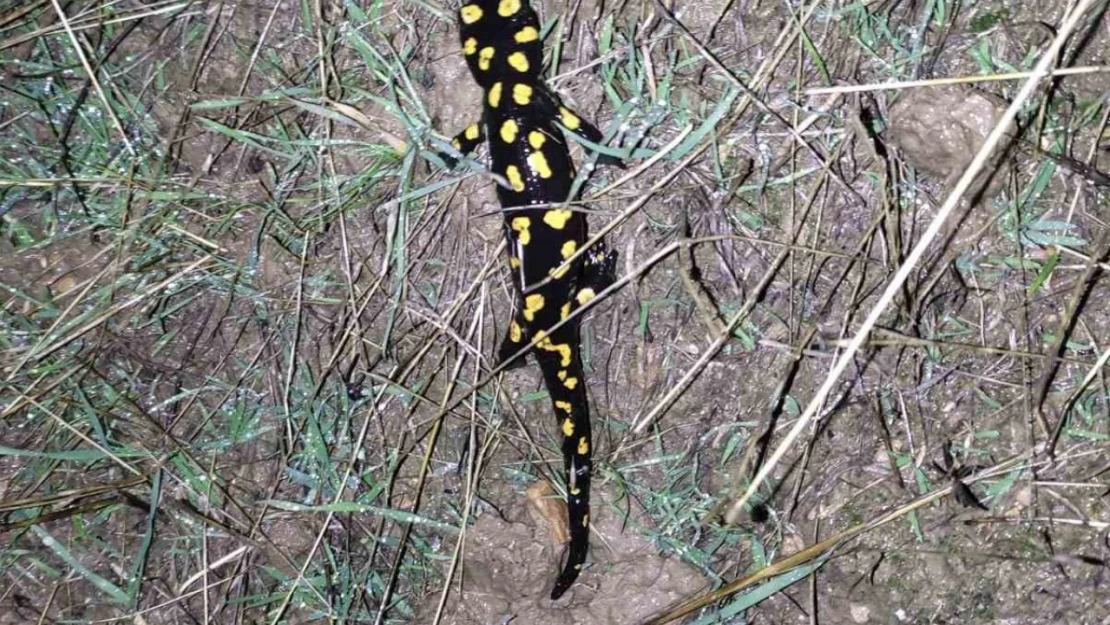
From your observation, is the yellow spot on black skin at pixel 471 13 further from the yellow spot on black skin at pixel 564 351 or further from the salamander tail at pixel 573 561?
the salamander tail at pixel 573 561

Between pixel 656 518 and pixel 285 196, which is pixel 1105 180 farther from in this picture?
pixel 285 196

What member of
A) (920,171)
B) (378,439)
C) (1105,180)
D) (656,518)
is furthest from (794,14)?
(378,439)

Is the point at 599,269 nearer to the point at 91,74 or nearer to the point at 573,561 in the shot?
the point at 573,561

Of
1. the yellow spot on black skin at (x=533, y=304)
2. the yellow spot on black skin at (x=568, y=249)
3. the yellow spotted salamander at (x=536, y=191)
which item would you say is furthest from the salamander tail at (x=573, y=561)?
the yellow spot on black skin at (x=568, y=249)

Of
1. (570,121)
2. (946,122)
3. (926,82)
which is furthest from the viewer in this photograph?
(570,121)

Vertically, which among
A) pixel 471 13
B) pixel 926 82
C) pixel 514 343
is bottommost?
pixel 514 343

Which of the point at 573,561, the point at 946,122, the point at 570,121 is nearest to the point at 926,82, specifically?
the point at 946,122

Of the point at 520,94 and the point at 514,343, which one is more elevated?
the point at 520,94
